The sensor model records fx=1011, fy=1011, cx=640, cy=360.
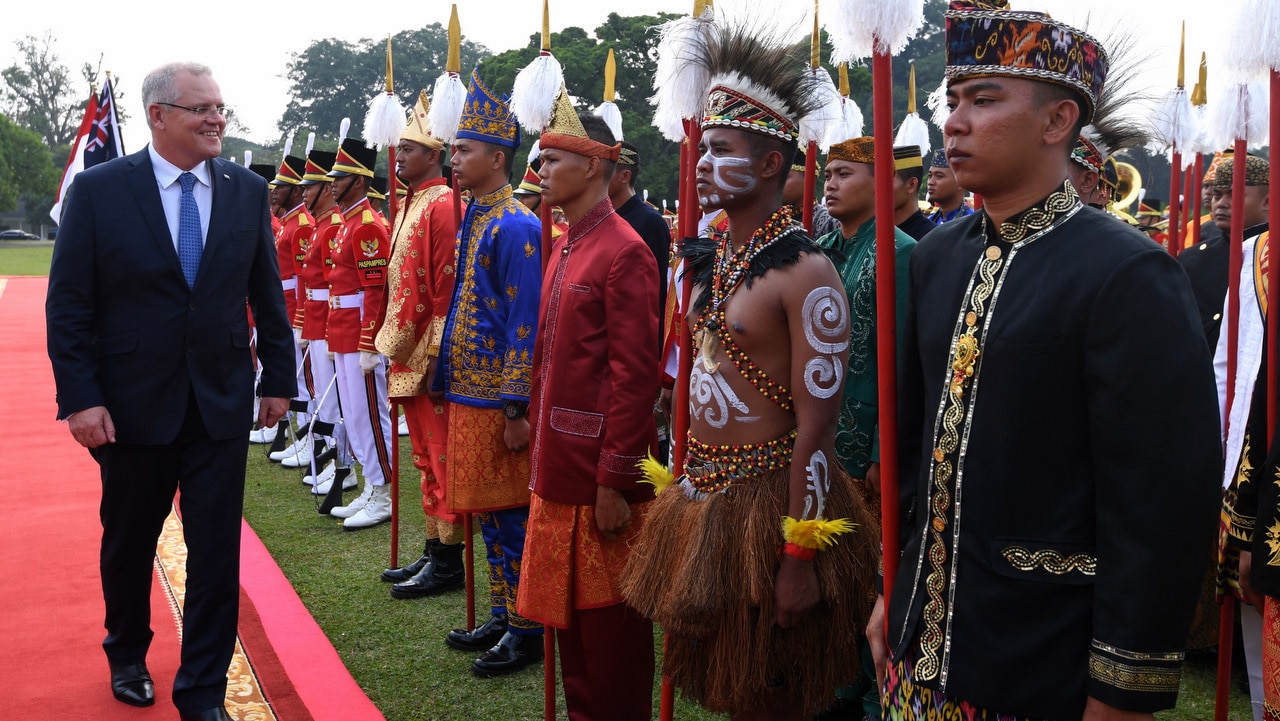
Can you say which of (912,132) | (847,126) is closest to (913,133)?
(912,132)

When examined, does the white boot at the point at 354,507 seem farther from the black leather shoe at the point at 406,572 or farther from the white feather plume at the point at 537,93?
the white feather plume at the point at 537,93

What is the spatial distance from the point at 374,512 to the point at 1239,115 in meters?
5.25

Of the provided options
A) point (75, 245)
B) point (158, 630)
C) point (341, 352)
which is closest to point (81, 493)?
point (341, 352)

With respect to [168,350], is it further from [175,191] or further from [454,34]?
[454,34]

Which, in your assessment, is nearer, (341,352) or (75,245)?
(75,245)

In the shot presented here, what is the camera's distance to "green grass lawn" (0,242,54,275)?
3347 centimetres

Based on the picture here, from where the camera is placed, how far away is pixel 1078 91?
5.88 feet

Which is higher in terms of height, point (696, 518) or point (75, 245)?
point (75, 245)

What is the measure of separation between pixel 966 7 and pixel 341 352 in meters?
5.49

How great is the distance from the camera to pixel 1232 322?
124 inches

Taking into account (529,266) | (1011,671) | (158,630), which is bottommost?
(158,630)

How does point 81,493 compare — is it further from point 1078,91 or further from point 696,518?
point 1078,91

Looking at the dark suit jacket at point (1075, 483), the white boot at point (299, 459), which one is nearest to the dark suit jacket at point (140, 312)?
the dark suit jacket at point (1075, 483)

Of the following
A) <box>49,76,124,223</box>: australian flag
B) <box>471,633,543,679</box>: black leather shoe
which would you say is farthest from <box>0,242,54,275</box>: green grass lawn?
<box>471,633,543,679</box>: black leather shoe
